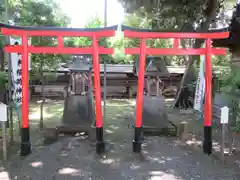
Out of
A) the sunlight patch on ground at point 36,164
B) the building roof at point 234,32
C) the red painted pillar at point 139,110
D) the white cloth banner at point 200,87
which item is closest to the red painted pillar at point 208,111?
the red painted pillar at point 139,110

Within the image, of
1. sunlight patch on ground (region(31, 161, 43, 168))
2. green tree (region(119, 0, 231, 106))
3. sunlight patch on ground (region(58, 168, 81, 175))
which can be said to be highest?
green tree (region(119, 0, 231, 106))

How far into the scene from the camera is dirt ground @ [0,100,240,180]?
4672 millimetres

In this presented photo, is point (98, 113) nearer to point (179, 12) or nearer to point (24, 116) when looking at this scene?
point (24, 116)

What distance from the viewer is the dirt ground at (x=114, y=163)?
184 inches

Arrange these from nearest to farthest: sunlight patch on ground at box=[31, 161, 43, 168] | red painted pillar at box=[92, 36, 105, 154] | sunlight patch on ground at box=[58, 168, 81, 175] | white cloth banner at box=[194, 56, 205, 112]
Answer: sunlight patch on ground at box=[58, 168, 81, 175] < sunlight patch on ground at box=[31, 161, 43, 168] < red painted pillar at box=[92, 36, 105, 154] < white cloth banner at box=[194, 56, 205, 112]

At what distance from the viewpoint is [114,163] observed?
526 cm

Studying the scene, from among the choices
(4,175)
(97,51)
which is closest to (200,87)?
(97,51)

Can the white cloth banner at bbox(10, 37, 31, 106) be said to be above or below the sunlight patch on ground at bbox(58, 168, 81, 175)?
above

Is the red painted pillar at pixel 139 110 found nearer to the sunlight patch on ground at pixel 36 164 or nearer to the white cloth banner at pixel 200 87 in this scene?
the sunlight patch on ground at pixel 36 164

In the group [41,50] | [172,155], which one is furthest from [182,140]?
[41,50]

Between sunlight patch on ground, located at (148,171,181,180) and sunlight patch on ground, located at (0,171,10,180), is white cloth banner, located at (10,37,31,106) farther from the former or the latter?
sunlight patch on ground, located at (148,171,181,180)

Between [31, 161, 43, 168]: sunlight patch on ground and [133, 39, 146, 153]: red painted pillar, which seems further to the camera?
[133, 39, 146, 153]: red painted pillar

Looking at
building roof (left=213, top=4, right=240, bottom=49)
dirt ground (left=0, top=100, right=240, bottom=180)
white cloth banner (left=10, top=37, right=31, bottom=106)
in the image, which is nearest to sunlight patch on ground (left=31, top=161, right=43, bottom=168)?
dirt ground (left=0, top=100, right=240, bottom=180)

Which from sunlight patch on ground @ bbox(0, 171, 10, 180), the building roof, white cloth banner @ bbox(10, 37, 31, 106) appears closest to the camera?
sunlight patch on ground @ bbox(0, 171, 10, 180)
